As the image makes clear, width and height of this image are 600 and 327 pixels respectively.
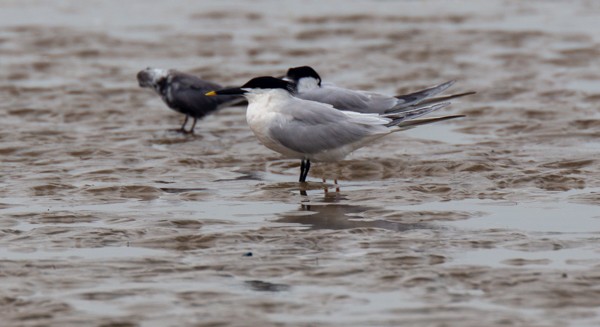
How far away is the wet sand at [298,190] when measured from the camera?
20.3 feet

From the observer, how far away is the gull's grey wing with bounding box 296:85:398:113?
10.0 meters

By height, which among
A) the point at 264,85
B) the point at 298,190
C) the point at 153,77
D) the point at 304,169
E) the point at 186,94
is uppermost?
the point at 264,85

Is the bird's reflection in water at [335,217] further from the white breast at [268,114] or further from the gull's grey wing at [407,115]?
the gull's grey wing at [407,115]

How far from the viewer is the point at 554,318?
5.83m

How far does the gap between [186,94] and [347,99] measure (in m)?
2.47

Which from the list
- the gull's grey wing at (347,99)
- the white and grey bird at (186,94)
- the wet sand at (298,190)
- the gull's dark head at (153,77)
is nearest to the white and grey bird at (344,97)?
the gull's grey wing at (347,99)

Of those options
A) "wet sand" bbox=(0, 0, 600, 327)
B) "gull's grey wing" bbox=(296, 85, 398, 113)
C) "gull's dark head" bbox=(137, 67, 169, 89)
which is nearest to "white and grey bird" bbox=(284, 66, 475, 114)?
"gull's grey wing" bbox=(296, 85, 398, 113)

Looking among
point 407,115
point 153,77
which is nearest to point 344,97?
point 407,115

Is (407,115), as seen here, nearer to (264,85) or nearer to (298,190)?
(298,190)

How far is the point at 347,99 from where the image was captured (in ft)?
33.1

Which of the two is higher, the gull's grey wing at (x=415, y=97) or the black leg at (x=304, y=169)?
the gull's grey wing at (x=415, y=97)

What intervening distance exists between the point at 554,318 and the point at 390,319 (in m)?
0.79

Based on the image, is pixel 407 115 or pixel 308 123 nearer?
pixel 308 123

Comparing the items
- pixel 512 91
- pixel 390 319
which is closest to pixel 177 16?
pixel 512 91
